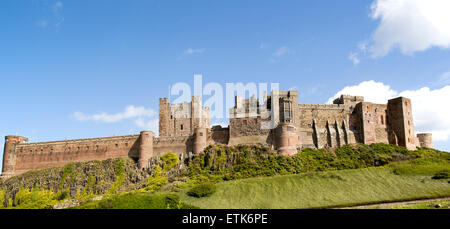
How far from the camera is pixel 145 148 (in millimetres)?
59375

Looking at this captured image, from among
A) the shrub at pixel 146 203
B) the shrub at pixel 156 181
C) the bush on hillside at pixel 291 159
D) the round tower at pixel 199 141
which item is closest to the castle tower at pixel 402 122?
the bush on hillside at pixel 291 159

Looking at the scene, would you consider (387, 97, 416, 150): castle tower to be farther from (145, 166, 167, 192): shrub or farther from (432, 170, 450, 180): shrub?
(145, 166, 167, 192): shrub

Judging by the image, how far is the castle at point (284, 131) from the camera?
186 ft

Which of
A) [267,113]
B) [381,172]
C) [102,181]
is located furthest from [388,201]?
[102,181]

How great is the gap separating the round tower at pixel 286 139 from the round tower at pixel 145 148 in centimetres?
1874

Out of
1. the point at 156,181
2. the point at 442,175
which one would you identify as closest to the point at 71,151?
the point at 156,181

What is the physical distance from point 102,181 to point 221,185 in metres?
20.0

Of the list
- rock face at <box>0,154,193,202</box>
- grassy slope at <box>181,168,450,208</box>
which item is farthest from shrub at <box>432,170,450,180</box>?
rock face at <box>0,154,193,202</box>

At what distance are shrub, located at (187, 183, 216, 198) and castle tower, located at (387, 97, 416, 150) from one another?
2937 cm

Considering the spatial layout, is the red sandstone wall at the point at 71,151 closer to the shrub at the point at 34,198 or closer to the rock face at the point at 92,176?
the rock face at the point at 92,176

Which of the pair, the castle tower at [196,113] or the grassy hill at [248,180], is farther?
the castle tower at [196,113]

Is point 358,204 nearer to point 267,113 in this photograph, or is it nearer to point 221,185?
point 221,185

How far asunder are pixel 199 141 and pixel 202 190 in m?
13.3
